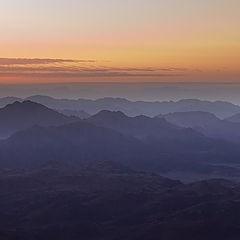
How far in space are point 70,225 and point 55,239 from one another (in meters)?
20.6

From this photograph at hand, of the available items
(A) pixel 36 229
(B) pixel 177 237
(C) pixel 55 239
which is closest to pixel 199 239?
(B) pixel 177 237

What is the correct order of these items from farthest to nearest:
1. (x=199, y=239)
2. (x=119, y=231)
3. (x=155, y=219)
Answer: (x=155, y=219) → (x=119, y=231) → (x=199, y=239)

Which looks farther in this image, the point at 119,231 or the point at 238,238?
the point at 119,231

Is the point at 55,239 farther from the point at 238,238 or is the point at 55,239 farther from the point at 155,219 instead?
the point at 238,238

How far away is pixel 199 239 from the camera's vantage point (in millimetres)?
168875

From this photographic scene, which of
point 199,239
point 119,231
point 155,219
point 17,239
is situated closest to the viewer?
point 17,239

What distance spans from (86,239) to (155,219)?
35190mm

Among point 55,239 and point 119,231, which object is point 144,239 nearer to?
point 119,231

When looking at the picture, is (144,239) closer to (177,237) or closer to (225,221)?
(177,237)

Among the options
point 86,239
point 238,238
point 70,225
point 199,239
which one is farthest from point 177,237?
point 70,225

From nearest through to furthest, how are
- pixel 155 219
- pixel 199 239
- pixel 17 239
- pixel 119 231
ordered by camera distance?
pixel 17 239, pixel 199 239, pixel 119 231, pixel 155 219

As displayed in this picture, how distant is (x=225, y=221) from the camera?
612 ft

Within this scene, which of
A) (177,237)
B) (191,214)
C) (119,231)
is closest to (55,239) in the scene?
(119,231)

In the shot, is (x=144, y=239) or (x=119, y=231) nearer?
(x=144, y=239)
